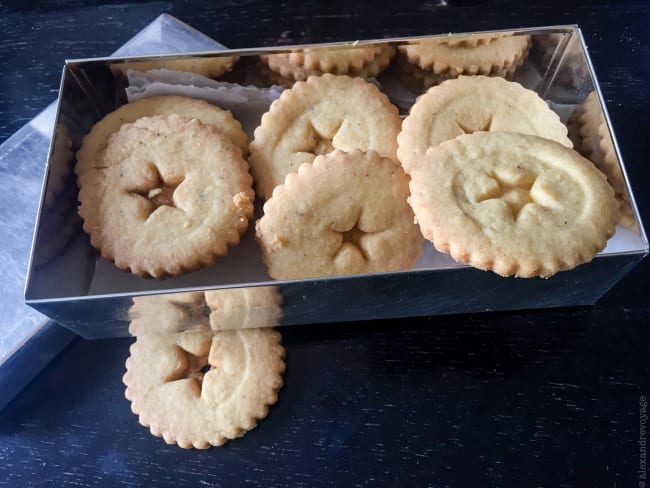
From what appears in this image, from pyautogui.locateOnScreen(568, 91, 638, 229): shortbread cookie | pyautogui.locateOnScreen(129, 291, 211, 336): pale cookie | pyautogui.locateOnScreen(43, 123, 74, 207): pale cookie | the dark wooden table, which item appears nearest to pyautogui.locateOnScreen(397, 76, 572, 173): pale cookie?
pyautogui.locateOnScreen(568, 91, 638, 229): shortbread cookie

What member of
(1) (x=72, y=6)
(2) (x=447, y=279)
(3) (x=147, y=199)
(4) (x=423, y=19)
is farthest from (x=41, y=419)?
(4) (x=423, y=19)

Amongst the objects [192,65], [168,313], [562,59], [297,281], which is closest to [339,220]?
[297,281]

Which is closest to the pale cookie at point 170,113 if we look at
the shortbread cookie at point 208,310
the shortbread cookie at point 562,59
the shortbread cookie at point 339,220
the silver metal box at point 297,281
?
the silver metal box at point 297,281

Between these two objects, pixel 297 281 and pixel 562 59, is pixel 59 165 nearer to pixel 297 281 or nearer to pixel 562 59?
pixel 297 281

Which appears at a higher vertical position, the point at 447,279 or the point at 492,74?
the point at 492,74

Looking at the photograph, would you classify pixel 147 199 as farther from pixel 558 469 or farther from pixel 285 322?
pixel 558 469

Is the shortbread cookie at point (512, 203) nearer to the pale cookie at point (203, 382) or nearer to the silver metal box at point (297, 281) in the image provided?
the silver metal box at point (297, 281)
